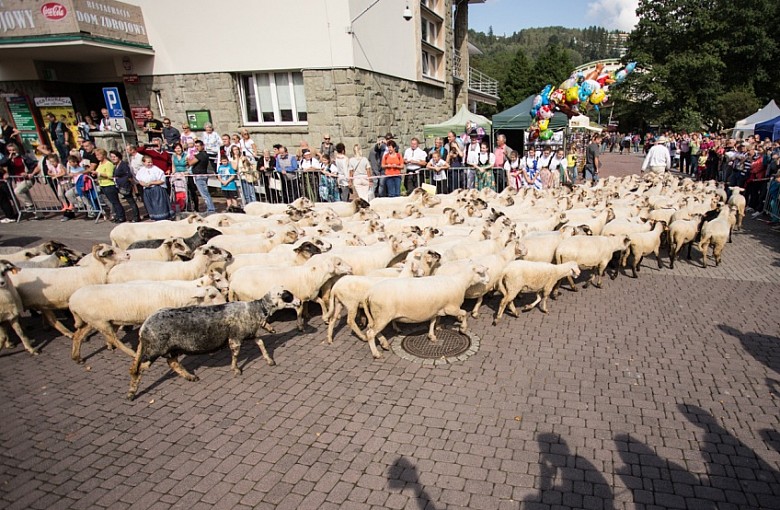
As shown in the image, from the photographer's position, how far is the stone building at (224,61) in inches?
645

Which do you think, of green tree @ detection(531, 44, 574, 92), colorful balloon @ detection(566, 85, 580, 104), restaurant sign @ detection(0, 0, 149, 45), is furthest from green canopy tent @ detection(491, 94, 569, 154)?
green tree @ detection(531, 44, 574, 92)

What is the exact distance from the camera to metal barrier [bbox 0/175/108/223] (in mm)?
15055

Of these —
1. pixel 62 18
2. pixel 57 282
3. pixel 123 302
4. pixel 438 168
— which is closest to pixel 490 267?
pixel 123 302

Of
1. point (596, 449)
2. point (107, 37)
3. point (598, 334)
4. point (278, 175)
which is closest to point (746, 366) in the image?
point (598, 334)

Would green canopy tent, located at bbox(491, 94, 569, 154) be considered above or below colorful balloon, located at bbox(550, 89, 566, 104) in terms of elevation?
below

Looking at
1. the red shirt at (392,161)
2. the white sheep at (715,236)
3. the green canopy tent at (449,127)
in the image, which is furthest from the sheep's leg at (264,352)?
the green canopy tent at (449,127)

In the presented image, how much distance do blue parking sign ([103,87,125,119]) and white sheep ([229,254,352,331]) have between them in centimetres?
1090

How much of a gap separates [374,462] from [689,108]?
201ft

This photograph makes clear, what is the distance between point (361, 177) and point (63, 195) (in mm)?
11225

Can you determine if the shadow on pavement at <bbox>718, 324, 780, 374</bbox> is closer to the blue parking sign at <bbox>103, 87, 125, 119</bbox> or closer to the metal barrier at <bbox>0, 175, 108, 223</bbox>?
the blue parking sign at <bbox>103, 87, 125, 119</bbox>

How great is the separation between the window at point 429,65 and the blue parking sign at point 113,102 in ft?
58.2

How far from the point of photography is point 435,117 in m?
27.8

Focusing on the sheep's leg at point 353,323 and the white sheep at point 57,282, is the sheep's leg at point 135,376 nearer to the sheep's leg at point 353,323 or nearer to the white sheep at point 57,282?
the white sheep at point 57,282

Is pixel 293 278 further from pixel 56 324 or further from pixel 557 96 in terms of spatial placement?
pixel 557 96
